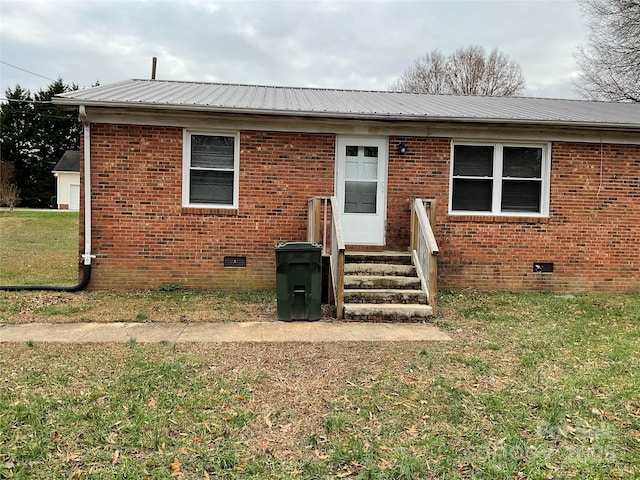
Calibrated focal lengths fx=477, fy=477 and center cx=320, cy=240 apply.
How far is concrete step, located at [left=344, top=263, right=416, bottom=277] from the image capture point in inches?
300

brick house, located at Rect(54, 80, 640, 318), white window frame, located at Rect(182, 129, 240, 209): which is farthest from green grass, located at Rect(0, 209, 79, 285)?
white window frame, located at Rect(182, 129, 240, 209)

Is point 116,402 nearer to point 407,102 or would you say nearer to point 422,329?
point 422,329

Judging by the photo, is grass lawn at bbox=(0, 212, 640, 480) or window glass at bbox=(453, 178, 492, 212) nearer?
grass lawn at bbox=(0, 212, 640, 480)

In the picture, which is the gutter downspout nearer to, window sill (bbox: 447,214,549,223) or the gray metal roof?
the gray metal roof

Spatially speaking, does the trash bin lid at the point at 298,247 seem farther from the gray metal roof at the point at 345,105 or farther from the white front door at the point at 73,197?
the white front door at the point at 73,197

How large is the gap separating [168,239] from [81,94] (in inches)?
111

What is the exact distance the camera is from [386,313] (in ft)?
22.0

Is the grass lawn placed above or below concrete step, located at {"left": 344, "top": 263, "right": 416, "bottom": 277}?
below

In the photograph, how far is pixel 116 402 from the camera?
375 centimetres

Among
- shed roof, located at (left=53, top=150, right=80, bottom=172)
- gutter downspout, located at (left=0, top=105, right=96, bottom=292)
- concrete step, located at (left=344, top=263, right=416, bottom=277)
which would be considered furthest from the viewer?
shed roof, located at (left=53, top=150, right=80, bottom=172)

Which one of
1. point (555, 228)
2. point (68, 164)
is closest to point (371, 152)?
point (555, 228)

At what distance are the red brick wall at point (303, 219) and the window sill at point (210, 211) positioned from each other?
2cm

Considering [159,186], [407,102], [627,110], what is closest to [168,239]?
[159,186]

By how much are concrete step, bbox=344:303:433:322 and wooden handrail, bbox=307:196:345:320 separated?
0.16 metres
